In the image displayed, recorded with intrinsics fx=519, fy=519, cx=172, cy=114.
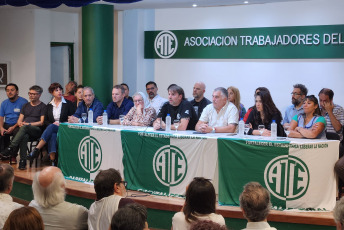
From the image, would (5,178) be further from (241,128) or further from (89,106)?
(89,106)

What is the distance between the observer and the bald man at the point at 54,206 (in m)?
3.34

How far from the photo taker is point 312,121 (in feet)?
17.8

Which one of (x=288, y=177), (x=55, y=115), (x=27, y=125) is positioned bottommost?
(x=288, y=177)

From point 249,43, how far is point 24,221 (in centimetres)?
699

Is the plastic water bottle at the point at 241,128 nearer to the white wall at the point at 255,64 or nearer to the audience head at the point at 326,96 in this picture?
the audience head at the point at 326,96

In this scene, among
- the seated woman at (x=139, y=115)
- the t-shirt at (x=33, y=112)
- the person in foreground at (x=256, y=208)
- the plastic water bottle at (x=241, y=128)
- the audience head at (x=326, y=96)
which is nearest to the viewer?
the person in foreground at (x=256, y=208)

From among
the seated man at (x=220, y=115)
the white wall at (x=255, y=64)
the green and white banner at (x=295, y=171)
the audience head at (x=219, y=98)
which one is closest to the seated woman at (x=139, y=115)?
the seated man at (x=220, y=115)

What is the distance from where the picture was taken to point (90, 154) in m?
6.30

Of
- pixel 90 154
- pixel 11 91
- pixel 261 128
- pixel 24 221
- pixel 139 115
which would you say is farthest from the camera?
pixel 11 91

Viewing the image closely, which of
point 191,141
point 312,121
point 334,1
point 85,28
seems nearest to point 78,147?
point 191,141

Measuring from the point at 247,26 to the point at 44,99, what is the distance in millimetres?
4422

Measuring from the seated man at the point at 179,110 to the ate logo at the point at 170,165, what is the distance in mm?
506

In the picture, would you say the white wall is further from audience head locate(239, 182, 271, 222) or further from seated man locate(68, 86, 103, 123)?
audience head locate(239, 182, 271, 222)

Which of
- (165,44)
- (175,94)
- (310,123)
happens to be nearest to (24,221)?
(310,123)
